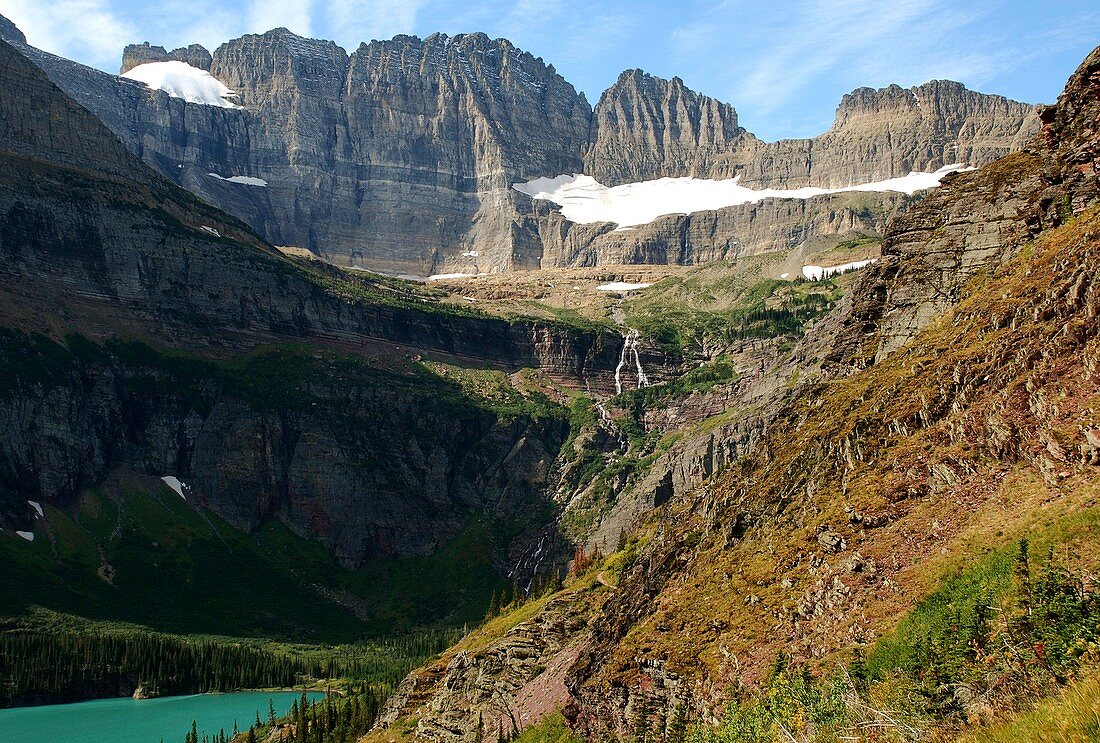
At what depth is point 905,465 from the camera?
49.0 meters

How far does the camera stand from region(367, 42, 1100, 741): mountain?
34875 mm

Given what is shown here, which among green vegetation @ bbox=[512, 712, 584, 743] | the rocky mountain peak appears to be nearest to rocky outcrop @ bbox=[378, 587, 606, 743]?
green vegetation @ bbox=[512, 712, 584, 743]

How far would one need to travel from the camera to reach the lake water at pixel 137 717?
13962 centimetres

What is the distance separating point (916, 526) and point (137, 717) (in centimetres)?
13903

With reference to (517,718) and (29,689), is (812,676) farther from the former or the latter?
(29,689)

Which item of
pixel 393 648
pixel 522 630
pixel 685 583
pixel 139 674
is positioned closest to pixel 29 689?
pixel 139 674

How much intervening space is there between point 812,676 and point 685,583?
1616 cm

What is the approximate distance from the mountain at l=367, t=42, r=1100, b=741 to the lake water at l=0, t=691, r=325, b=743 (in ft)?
272

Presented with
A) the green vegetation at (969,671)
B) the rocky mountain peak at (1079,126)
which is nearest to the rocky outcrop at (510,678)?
the green vegetation at (969,671)

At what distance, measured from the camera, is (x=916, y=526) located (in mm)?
45062

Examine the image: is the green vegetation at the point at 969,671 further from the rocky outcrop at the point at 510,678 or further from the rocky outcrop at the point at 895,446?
the rocky outcrop at the point at 510,678

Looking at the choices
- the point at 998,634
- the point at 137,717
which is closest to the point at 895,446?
the point at 998,634

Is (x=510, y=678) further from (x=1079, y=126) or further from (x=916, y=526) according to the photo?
(x=1079, y=126)

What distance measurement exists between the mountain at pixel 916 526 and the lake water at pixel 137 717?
82.9 m
